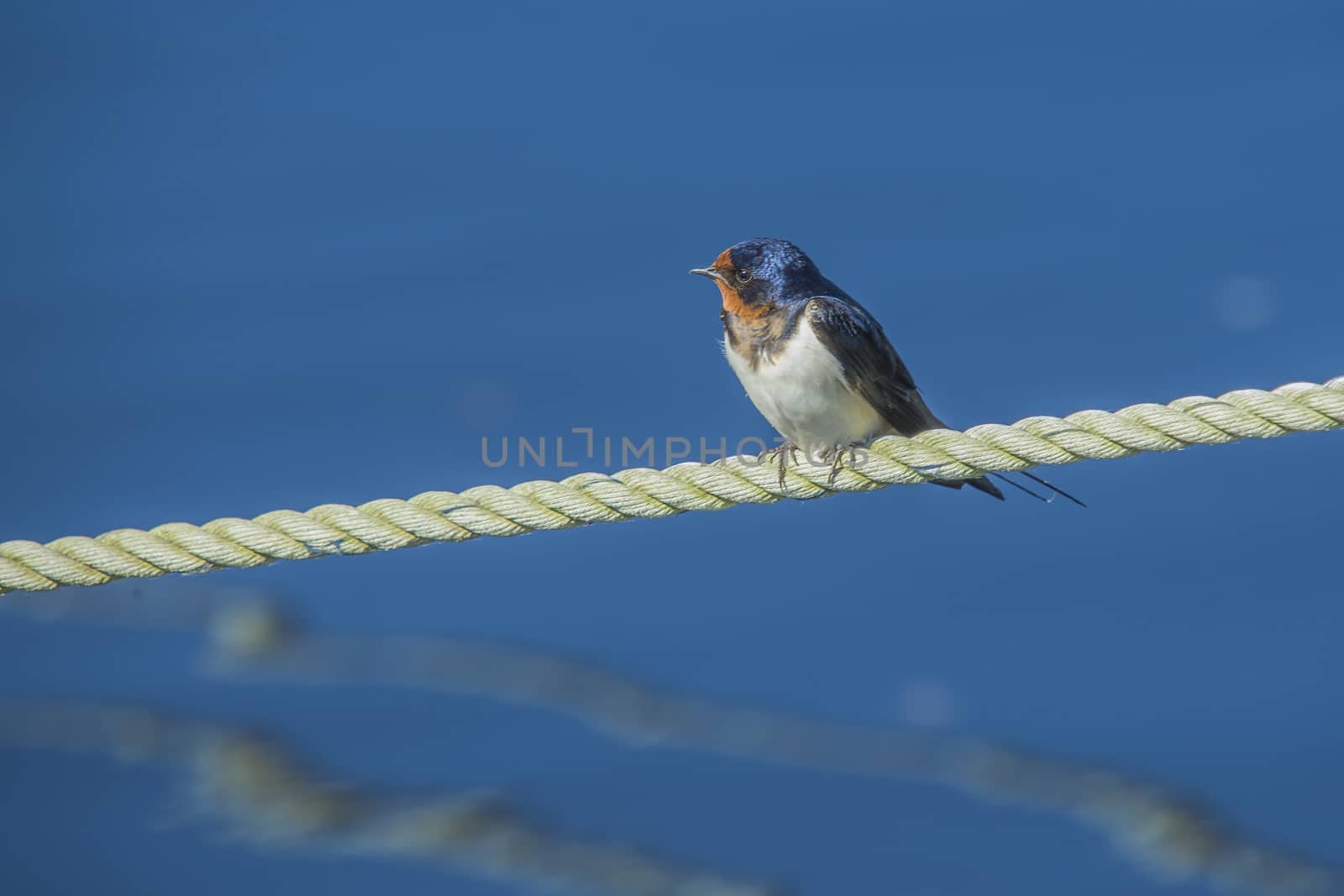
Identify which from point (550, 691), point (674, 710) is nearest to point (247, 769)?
point (550, 691)

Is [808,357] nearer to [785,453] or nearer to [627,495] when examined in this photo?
[785,453]

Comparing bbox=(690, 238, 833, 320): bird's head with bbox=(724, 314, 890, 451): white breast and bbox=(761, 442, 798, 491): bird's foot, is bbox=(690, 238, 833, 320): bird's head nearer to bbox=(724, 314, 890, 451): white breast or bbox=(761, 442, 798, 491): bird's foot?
bbox=(724, 314, 890, 451): white breast

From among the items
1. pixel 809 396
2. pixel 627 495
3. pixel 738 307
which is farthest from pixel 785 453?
pixel 627 495

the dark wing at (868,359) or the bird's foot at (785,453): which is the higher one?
the dark wing at (868,359)

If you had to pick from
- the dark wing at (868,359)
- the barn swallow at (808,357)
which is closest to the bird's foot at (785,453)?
the barn swallow at (808,357)

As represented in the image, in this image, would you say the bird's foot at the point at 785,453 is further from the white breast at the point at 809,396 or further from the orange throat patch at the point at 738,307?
the orange throat patch at the point at 738,307

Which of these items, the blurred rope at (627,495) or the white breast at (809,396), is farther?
the white breast at (809,396)

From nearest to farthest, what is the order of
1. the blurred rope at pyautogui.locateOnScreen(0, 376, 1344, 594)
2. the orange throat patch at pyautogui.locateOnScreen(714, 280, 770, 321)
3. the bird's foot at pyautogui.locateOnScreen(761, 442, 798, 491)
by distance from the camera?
the blurred rope at pyautogui.locateOnScreen(0, 376, 1344, 594) < the bird's foot at pyautogui.locateOnScreen(761, 442, 798, 491) < the orange throat patch at pyautogui.locateOnScreen(714, 280, 770, 321)

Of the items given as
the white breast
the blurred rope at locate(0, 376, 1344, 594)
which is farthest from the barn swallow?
the blurred rope at locate(0, 376, 1344, 594)
